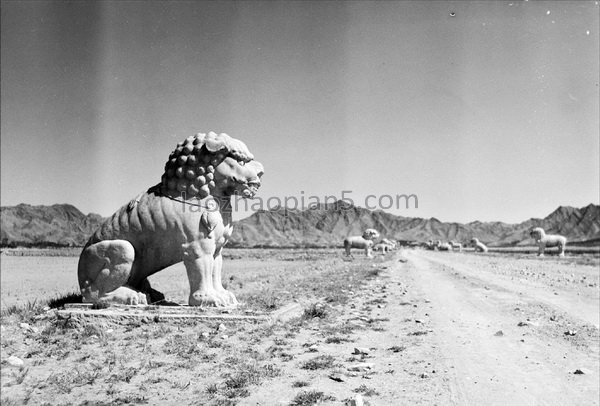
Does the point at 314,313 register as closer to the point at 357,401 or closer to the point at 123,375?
the point at 123,375

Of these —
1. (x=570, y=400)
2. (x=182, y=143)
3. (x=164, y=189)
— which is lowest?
(x=570, y=400)

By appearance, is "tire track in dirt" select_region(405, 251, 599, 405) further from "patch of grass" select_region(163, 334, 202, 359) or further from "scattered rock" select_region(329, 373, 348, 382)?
"patch of grass" select_region(163, 334, 202, 359)

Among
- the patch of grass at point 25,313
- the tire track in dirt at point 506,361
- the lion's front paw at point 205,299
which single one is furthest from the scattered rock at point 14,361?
the tire track in dirt at point 506,361

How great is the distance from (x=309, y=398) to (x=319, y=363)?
100 cm

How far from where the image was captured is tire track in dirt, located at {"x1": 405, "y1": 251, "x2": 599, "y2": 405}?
384cm

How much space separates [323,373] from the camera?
4.37 meters

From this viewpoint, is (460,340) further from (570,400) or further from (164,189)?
(164,189)

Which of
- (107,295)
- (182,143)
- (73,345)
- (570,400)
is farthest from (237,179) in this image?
(570,400)

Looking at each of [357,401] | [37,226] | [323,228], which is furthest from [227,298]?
[37,226]

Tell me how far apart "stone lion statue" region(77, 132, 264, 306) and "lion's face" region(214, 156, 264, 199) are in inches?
0.6

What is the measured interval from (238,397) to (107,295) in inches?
161

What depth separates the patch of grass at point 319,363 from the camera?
4533mm

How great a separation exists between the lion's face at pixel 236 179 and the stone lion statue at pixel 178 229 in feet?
0.05

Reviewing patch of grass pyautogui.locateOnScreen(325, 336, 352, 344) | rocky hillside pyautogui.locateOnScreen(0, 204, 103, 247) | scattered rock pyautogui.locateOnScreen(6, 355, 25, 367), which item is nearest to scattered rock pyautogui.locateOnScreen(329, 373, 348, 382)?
patch of grass pyautogui.locateOnScreen(325, 336, 352, 344)
